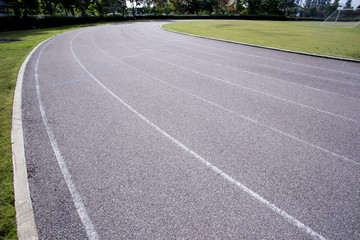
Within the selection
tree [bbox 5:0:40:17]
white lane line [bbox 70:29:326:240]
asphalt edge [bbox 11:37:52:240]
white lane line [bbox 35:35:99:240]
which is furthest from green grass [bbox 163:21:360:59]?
tree [bbox 5:0:40:17]

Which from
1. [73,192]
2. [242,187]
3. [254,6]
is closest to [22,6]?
[73,192]

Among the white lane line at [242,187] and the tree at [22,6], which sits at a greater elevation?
the tree at [22,6]

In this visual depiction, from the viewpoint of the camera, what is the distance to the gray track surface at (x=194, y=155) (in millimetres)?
2887

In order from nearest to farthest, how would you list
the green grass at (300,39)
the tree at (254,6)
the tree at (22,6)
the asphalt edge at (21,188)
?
the asphalt edge at (21,188), the green grass at (300,39), the tree at (22,6), the tree at (254,6)

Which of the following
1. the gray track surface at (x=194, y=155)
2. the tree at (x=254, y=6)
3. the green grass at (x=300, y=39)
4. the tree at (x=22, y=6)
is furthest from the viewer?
the tree at (x=254, y=6)

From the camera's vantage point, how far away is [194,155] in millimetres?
4164

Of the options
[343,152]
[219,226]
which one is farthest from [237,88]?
[219,226]

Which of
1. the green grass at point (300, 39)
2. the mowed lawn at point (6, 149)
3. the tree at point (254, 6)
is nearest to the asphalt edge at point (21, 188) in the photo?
the mowed lawn at point (6, 149)

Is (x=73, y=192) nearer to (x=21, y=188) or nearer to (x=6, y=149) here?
(x=21, y=188)

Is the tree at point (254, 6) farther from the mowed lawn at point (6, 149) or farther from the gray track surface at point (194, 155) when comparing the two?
the mowed lawn at point (6, 149)

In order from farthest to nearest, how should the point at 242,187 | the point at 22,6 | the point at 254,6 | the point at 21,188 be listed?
the point at 254,6, the point at 22,6, the point at 242,187, the point at 21,188

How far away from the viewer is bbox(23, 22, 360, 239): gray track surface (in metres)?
2.89

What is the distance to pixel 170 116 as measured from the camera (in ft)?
18.4

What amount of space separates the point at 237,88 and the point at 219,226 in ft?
19.3
